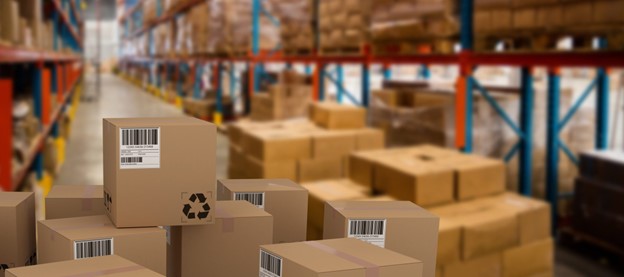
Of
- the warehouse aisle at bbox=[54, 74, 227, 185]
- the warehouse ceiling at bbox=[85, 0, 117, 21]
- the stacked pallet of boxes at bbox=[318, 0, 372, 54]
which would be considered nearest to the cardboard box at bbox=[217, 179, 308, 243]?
the warehouse aisle at bbox=[54, 74, 227, 185]

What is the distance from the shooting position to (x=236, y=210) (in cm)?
161

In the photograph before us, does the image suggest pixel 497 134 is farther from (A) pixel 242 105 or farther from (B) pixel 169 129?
(A) pixel 242 105

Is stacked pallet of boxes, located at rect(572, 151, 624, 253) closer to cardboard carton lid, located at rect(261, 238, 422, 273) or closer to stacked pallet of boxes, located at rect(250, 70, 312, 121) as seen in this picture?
cardboard carton lid, located at rect(261, 238, 422, 273)

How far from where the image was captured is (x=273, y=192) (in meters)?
1.82

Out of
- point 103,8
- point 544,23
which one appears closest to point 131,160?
point 544,23

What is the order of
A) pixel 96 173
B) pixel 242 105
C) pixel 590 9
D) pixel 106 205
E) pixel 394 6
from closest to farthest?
pixel 106 205
pixel 590 9
pixel 394 6
pixel 96 173
pixel 242 105

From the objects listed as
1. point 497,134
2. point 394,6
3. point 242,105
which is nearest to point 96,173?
point 394,6

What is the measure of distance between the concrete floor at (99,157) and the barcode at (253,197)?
0.58 metres

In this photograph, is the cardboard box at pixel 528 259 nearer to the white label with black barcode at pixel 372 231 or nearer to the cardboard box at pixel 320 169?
the cardboard box at pixel 320 169

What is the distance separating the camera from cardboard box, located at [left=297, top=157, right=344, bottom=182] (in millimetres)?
5180

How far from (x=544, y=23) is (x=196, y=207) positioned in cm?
328

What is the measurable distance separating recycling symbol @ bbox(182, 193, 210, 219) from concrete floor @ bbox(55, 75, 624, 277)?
74 centimetres

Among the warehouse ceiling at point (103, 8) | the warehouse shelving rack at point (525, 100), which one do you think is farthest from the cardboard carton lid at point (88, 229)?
the warehouse ceiling at point (103, 8)

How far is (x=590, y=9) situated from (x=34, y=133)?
4230mm
